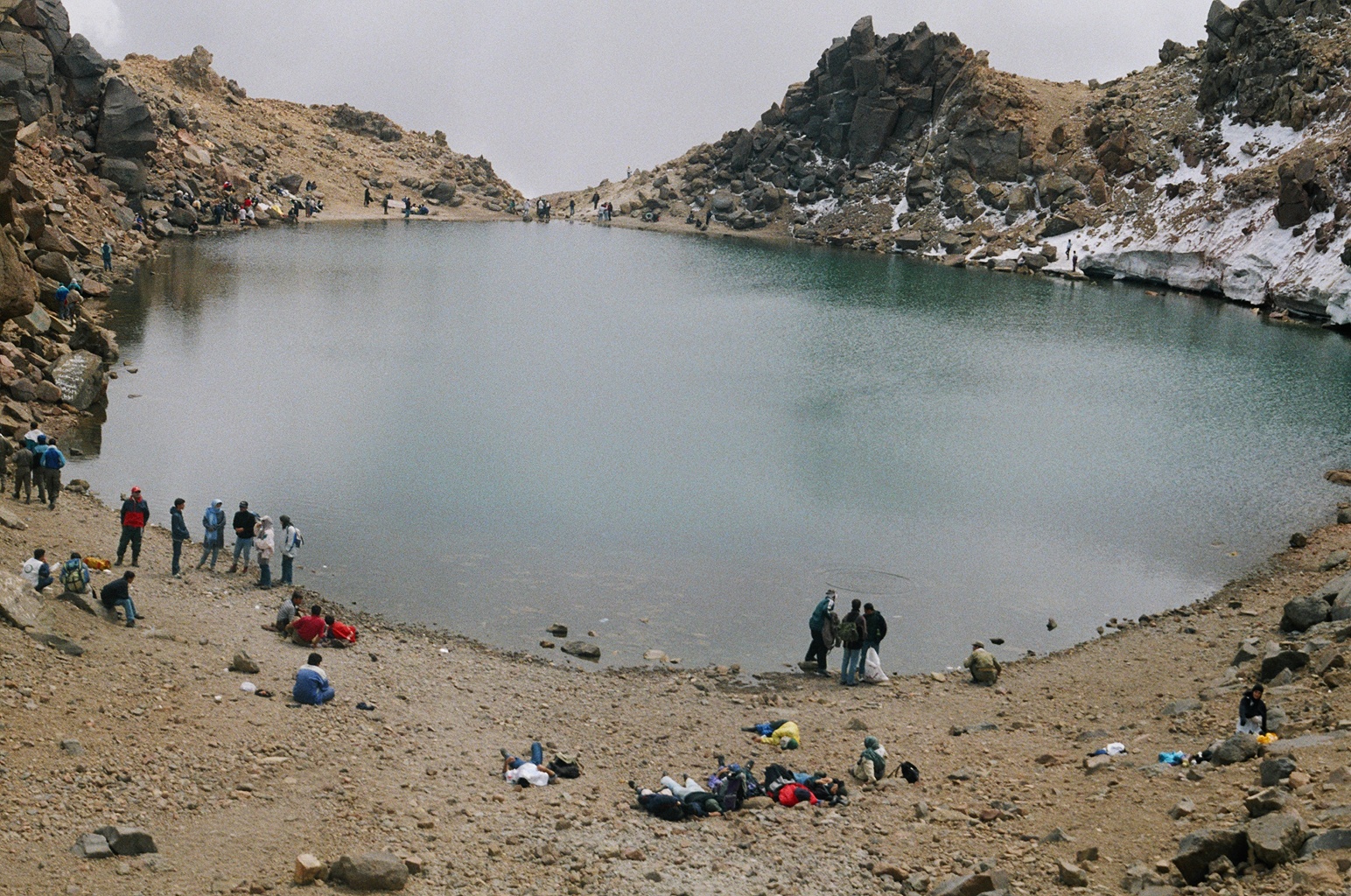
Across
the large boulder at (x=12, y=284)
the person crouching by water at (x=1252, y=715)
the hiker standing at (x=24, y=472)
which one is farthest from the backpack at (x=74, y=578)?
the person crouching by water at (x=1252, y=715)

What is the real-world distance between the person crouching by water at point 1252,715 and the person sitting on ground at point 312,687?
53.7 feet

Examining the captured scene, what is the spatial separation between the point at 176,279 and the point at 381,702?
62739mm

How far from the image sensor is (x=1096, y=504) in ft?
141

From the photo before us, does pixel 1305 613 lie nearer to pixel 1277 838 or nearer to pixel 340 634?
pixel 1277 838

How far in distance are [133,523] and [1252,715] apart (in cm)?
2452

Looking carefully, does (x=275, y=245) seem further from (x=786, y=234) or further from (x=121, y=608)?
(x=121, y=608)

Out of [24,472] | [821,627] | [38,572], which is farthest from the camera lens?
[24,472]

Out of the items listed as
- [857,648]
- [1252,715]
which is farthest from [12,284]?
[1252,715]

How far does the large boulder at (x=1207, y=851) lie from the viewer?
1631cm

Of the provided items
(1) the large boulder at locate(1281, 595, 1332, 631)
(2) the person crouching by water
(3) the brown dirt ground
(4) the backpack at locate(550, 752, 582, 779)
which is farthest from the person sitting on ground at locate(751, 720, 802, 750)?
(1) the large boulder at locate(1281, 595, 1332, 631)

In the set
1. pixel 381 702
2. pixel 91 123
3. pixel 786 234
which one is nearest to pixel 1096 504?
pixel 381 702

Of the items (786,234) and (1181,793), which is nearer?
(1181,793)

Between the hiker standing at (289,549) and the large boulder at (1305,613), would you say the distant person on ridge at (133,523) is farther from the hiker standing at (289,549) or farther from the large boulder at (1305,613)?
the large boulder at (1305,613)

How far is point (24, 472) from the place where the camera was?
108 ft
